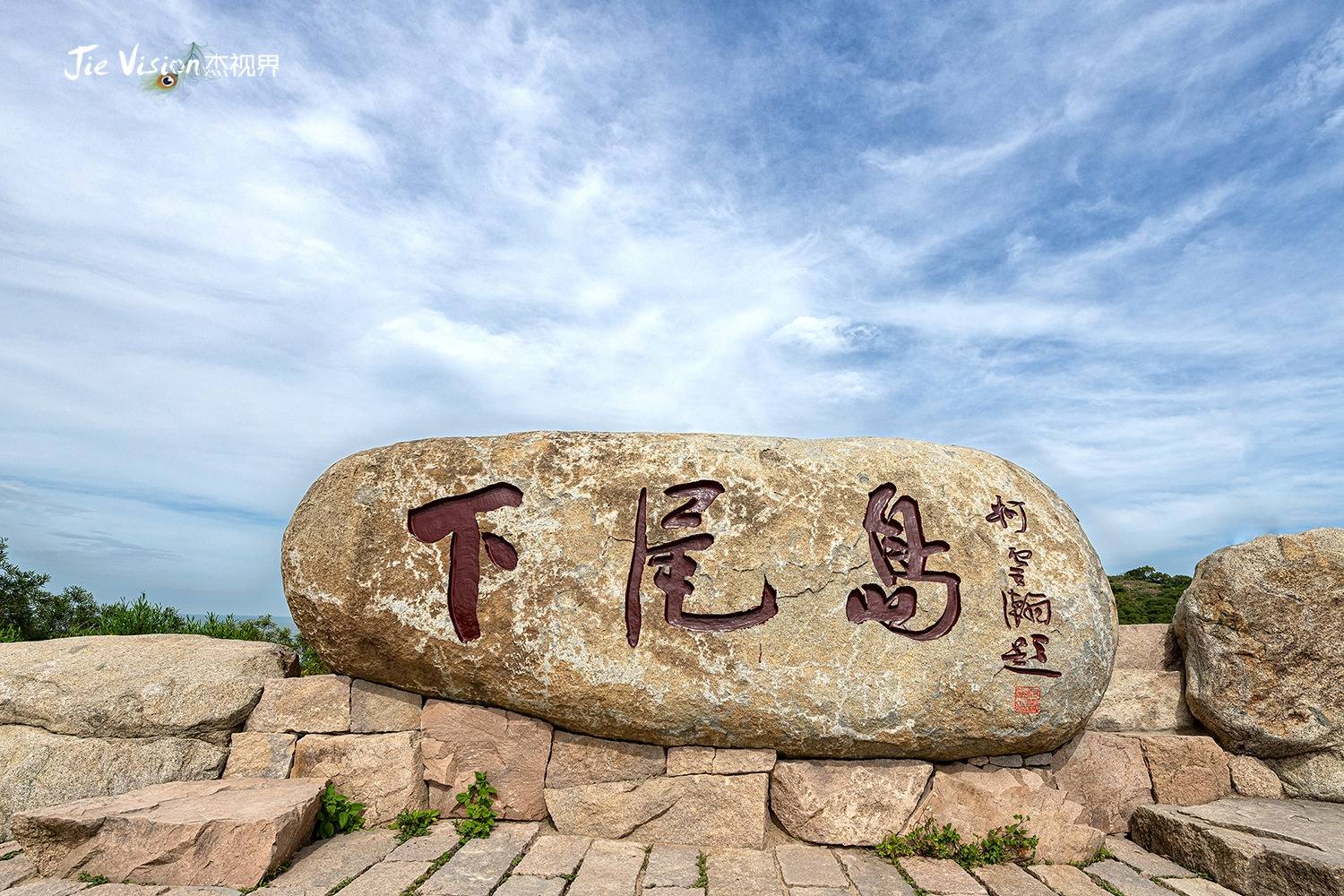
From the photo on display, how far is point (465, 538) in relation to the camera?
567cm

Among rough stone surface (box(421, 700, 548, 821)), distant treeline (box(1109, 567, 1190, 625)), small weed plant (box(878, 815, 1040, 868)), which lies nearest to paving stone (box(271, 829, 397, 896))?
rough stone surface (box(421, 700, 548, 821))

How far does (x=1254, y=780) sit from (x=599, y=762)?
5.28m

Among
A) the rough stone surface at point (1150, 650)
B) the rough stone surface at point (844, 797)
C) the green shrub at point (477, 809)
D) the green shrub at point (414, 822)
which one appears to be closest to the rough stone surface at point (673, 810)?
the rough stone surface at point (844, 797)

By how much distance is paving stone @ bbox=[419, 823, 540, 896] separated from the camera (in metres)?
4.70

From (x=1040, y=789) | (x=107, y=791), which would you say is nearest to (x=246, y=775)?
(x=107, y=791)

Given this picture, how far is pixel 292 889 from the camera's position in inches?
183

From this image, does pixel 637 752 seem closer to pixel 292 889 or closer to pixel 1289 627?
pixel 292 889

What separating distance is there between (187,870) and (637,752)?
112 inches

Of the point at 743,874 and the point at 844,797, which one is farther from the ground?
the point at 844,797

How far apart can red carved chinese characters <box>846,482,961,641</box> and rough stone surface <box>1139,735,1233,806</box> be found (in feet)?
8.01

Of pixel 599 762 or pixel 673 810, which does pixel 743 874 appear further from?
pixel 599 762

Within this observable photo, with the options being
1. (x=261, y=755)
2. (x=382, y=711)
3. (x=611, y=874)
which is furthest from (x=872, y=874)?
(x=261, y=755)

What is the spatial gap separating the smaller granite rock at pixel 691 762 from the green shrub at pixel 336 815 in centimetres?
223

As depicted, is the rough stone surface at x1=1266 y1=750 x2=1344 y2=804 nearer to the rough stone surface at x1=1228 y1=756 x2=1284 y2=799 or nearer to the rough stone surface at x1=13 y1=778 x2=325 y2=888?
the rough stone surface at x1=1228 y1=756 x2=1284 y2=799
